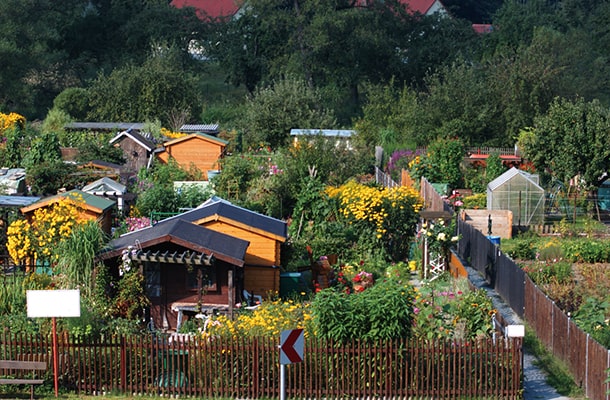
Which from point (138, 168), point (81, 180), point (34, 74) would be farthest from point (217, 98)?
point (81, 180)

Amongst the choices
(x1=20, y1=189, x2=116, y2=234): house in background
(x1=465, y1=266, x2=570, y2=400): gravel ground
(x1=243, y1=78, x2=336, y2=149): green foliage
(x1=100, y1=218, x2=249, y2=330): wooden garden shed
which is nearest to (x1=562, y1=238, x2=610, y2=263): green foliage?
(x1=465, y1=266, x2=570, y2=400): gravel ground

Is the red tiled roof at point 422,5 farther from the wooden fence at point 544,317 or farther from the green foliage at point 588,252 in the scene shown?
the green foliage at point 588,252

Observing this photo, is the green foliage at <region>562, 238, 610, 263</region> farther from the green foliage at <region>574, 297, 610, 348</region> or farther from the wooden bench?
the wooden bench

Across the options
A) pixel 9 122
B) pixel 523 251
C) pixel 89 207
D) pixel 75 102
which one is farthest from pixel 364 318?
pixel 75 102

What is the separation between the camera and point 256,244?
2478 centimetres

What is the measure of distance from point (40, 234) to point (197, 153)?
67.3 ft

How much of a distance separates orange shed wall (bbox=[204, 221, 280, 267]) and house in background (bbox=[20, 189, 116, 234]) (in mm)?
3805

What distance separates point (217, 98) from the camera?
263 feet

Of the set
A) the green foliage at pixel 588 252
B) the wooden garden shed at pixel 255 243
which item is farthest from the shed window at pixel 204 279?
the green foliage at pixel 588 252

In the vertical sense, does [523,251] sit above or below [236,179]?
below

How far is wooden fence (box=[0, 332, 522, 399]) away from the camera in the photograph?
684 inches

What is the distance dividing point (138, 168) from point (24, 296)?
23040 mm

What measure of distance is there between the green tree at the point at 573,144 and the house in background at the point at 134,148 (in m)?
16.3

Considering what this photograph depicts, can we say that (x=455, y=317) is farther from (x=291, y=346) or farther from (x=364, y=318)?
(x=291, y=346)
